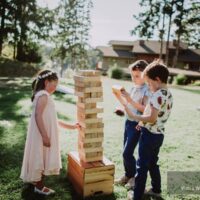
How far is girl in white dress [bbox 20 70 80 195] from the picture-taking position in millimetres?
4449

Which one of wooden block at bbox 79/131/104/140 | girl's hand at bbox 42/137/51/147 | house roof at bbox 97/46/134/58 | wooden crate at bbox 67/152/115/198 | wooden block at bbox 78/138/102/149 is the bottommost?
wooden crate at bbox 67/152/115/198

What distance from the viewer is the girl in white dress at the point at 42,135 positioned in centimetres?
445

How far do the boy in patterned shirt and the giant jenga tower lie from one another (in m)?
0.59

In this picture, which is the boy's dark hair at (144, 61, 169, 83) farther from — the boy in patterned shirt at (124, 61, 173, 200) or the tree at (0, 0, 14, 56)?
the tree at (0, 0, 14, 56)

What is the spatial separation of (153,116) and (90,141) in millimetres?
1150

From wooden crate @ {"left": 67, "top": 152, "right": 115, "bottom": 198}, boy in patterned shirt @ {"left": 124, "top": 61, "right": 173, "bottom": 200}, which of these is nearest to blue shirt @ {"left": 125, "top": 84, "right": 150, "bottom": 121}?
boy in patterned shirt @ {"left": 124, "top": 61, "right": 173, "bottom": 200}

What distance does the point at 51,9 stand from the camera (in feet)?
115

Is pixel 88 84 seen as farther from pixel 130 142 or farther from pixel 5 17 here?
pixel 5 17

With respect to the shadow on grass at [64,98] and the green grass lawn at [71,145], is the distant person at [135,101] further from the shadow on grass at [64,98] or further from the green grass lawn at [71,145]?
the shadow on grass at [64,98]

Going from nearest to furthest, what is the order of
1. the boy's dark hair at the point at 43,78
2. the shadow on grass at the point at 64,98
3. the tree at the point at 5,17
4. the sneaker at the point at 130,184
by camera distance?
the boy's dark hair at the point at 43,78 → the sneaker at the point at 130,184 → the shadow on grass at the point at 64,98 → the tree at the point at 5,17

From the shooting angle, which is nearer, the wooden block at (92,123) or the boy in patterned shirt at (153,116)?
the boy in patterned shirt at (153,116)

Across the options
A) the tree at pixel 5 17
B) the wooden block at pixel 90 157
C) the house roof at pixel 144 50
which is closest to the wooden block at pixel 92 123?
the wooden block at pixel 90 157

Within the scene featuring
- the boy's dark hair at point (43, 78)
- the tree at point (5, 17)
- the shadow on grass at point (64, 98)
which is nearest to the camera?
the boy's dark hair at point (43, 78)

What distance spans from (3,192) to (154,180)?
2284mm
